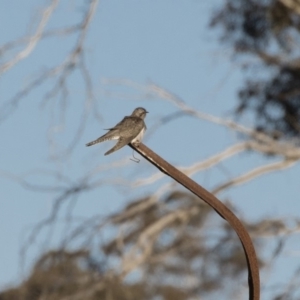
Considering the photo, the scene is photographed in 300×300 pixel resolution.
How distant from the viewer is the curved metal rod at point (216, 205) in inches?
92.4

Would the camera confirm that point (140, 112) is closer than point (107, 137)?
No

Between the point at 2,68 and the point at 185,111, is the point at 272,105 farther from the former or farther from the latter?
the point at 2,68

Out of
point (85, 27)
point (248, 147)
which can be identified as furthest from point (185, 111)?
point (85, 27)

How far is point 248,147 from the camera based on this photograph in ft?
42.2

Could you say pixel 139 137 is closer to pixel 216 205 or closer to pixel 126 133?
pixel 126 133

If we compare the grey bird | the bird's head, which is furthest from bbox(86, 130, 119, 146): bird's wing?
the bird's head

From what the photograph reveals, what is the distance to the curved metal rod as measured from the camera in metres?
2.35

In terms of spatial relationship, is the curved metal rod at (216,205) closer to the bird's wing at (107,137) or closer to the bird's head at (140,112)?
the bird's wing at (107,137)

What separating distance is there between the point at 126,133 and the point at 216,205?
9.0 inches

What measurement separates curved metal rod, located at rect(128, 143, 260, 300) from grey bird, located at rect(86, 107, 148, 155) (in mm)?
18

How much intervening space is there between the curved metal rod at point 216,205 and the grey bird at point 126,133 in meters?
0.02

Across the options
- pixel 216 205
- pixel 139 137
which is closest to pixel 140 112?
pixel 139 137

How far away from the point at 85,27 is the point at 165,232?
19.1ft

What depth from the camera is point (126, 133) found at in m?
2.35
